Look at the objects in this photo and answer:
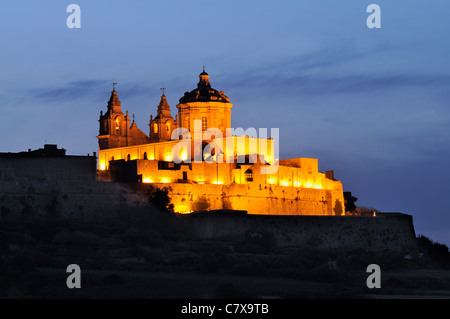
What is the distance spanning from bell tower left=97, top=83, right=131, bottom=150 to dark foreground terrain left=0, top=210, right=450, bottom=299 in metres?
15.5

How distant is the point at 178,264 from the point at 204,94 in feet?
76.6

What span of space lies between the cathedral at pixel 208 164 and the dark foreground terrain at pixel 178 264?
537cm

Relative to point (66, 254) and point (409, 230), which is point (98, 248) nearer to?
point (66, 254)

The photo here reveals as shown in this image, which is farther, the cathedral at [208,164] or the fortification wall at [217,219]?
the cathedral at [208,164]

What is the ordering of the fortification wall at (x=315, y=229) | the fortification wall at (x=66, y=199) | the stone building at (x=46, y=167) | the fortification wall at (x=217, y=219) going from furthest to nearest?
the fortification wall at (x=315, y=229) → the fortification wall at (x=217, y=219) → the stone building at (x=46, y=167) → the fortification wall at (x=66, y=199)

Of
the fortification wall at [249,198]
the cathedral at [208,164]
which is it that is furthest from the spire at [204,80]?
the fortification wall at [249,198]

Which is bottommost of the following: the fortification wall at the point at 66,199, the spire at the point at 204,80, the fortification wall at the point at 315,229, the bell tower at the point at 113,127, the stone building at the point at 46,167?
the fortification wall at the point at 315,229

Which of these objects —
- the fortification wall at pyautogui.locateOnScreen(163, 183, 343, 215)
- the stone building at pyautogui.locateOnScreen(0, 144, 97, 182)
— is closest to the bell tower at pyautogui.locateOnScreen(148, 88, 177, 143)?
the fortification wall at pyautogui.locateOnScreen(163, 183, 343, 215)

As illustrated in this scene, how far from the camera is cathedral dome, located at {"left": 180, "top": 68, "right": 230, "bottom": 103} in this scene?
266 ft

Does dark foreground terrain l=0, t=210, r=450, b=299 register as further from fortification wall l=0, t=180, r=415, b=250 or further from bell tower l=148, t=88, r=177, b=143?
bell tower l=148, t=88, r=177, b=143

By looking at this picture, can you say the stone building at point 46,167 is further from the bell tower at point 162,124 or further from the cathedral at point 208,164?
the bell tower at point 162,124

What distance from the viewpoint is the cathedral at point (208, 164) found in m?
73.1

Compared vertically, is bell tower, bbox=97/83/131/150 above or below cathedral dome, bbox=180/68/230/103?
below

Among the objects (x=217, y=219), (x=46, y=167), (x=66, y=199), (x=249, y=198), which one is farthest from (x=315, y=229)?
(x=46, y=167)
